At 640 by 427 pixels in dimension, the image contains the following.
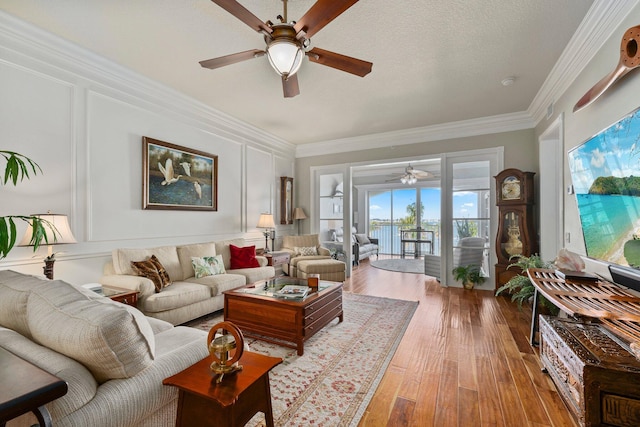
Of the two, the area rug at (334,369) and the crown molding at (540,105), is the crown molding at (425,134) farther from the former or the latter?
the area rug at (334,369)

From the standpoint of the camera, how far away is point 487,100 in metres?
3.96

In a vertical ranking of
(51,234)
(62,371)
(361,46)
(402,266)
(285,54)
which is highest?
(361,46)

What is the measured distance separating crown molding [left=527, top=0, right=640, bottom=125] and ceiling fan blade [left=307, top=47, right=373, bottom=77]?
5.72 ft

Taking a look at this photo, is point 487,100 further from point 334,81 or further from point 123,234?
point 123,234

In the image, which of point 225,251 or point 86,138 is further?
point 225,251

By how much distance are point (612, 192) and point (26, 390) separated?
122 inches

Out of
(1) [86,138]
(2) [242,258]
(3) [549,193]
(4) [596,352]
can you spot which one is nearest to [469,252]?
(3) [549,193]

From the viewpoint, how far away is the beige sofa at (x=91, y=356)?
100 centimetres

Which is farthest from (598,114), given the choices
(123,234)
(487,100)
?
(123,234)

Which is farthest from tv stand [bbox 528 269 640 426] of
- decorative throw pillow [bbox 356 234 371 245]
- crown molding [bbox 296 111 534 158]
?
decorative throw pillow [bbox 356 234 371 245]

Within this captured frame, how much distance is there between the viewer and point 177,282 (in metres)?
3.41

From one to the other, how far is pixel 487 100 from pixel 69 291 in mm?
4772

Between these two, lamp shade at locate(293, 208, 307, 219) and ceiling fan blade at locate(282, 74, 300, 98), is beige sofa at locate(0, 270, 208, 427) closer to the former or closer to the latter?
ceiling fan blade at locate(282, 74, 300, 98)

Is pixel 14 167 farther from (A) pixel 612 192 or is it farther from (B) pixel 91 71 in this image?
(A) pixel 612 192
